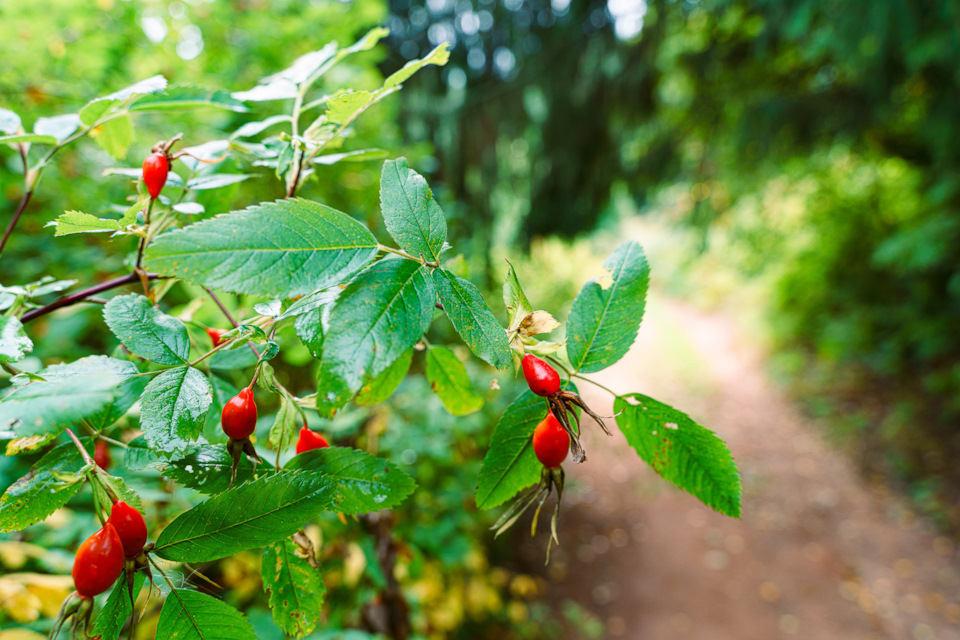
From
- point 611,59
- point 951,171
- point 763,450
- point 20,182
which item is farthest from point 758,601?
point 20,182

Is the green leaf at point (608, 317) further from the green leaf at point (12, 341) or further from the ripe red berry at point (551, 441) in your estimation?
the green leaf at point (12, 341)

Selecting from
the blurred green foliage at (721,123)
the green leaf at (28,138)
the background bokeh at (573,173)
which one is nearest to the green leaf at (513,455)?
the background bokeh at (573,173)

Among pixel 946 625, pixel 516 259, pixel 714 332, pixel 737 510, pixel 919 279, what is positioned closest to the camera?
pixel 737 510

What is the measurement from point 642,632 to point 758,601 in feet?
3.66

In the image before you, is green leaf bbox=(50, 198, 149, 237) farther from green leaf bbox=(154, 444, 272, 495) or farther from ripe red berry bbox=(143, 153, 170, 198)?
green leaf bbox=(154, 444, 272, 495)

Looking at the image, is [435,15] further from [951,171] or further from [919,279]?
[919,279]

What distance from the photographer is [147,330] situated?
0.47 metres

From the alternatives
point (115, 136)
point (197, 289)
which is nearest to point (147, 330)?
point (115, 136)

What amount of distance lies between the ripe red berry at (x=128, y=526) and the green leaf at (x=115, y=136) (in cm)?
58

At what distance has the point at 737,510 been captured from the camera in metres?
0.47

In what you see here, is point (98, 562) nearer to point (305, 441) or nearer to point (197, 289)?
point (305, 441)

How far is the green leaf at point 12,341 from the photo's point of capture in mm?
435

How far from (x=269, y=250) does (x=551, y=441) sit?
11.6 inches

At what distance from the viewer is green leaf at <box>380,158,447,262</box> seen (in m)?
0.43
